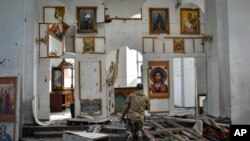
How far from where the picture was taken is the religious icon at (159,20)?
48.8 ft

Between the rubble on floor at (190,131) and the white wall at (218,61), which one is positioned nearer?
the rubble on floor at (190,131)

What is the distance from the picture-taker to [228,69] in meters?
10.8

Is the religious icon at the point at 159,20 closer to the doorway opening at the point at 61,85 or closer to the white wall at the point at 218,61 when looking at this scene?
the white wall at the point at 218,61

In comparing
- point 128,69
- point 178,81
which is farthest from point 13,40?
point 178,81

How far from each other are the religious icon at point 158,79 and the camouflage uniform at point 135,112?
684 centimetres

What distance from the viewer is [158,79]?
14852 millimetres

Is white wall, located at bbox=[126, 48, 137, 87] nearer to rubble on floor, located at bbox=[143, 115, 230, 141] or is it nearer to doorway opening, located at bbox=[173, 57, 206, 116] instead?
doorway opening, located at bbox=[173, 57, 206, 116]

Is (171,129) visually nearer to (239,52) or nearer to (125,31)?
(239,52)

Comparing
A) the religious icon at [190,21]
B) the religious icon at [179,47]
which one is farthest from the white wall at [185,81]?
the religious icon at [179,47]

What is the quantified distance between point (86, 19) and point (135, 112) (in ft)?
23.2

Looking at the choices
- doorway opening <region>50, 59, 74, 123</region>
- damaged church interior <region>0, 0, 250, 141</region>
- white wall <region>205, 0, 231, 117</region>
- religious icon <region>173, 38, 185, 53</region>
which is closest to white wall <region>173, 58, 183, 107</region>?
damaged church interior <region>0, 0, 250, 141</region>

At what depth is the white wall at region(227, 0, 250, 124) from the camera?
→ 1061cm

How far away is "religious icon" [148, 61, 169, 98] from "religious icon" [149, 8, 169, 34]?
5.25 ft

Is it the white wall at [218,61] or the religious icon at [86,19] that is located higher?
the religious icon at [86,19]
